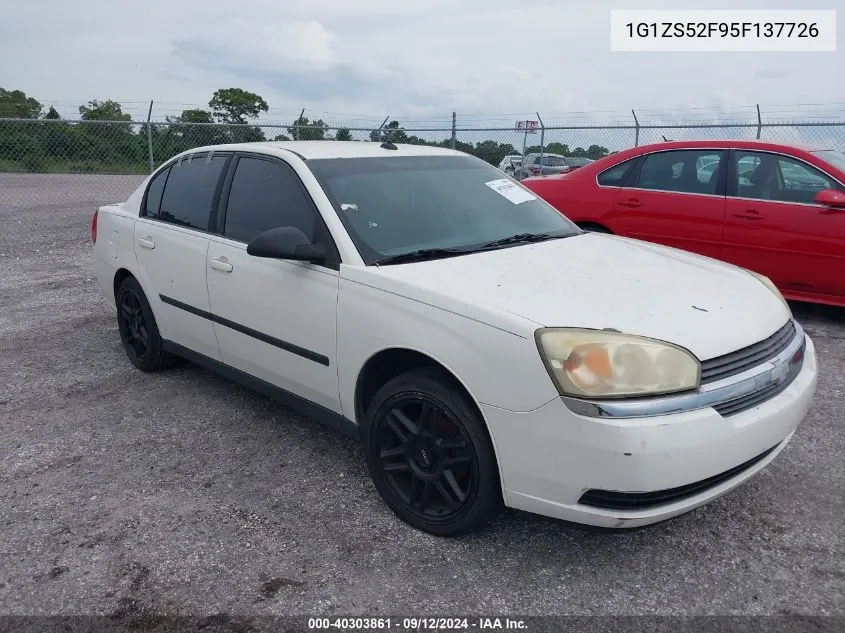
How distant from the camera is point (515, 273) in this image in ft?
9.73

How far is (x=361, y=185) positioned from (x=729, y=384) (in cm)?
188

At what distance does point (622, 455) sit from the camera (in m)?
2.32

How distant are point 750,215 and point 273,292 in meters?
4.12

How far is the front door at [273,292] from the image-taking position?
3.23 meters

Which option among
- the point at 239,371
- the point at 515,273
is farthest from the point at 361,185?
the point at 239,371

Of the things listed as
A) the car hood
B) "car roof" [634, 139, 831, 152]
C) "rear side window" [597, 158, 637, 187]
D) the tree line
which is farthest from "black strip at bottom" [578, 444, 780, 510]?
the tree line

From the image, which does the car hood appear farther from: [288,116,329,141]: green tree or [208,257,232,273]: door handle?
[288,116,329,141]: green tree

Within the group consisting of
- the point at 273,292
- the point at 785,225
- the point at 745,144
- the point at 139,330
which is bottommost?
the point at 139,330

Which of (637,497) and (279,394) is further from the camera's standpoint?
(279,394)

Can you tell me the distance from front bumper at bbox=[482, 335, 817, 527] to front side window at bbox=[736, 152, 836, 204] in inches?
144

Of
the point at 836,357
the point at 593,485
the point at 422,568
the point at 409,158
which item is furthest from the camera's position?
the point at 836,357

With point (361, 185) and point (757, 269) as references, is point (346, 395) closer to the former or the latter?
point (361, 185)

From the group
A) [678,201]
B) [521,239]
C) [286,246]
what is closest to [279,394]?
[286,246]

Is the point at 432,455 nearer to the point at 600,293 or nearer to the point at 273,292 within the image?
the point at 600,293
